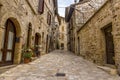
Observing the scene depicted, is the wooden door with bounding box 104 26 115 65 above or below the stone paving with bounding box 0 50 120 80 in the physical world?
above

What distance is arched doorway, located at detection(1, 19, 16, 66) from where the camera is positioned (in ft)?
15.7

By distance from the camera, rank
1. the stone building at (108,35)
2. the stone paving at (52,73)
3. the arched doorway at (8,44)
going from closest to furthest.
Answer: the stone paving at (52,73), the stone building at (108,35), the arched doorway at (8,44)

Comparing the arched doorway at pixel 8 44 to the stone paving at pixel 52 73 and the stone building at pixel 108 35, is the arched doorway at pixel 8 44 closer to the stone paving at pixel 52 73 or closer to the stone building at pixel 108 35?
the stone paving at pixel 52 73

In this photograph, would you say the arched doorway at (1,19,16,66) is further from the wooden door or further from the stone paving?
the wooden door

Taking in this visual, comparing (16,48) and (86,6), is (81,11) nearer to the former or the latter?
(86,6)

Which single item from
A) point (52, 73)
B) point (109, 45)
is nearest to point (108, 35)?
point (109, 45)

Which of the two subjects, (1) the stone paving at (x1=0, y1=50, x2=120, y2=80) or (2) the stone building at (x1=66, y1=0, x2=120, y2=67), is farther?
(2) the stone building at (x1=66, y1=0, x2=120, y2=67)

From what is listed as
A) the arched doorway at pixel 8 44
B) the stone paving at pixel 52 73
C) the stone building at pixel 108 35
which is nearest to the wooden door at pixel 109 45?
the stone building at pixel 108 35

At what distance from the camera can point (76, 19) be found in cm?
1260

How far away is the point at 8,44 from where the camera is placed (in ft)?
16.8

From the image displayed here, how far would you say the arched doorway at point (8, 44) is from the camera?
4773mm

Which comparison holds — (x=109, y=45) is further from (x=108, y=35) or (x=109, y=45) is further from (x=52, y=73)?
(x=52, y=73)

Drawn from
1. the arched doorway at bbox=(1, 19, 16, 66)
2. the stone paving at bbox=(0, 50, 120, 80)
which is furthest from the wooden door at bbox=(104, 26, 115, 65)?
the arched doorway at bbox=(1, 19, 16, 66)

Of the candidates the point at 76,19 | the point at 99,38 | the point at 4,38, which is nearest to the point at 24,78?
the point at 4,38
